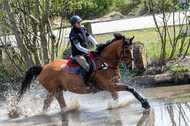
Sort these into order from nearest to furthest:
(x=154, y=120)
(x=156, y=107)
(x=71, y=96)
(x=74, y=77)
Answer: (x=154, y=120), (x=156, y=107), (x=74, y=77), (x=71, y=96)

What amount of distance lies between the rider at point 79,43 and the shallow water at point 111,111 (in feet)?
2.83

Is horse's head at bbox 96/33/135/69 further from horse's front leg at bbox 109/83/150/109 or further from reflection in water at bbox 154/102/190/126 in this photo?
reflection in water at bbox 154/102/190/126

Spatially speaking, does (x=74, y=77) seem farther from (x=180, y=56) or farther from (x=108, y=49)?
(x=180, y=56)

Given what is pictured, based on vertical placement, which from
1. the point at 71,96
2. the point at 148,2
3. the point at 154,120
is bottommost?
the point at 71,96

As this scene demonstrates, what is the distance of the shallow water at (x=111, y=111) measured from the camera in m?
6.11

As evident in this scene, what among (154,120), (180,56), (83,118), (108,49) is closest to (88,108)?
(83,118)

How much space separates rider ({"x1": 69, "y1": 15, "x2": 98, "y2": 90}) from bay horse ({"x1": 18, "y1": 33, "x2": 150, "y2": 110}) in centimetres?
24

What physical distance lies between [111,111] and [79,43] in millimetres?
1829

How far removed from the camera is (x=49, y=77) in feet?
26.3

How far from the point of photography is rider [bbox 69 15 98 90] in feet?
23.2

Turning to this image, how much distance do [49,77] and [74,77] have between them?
0.87 metres

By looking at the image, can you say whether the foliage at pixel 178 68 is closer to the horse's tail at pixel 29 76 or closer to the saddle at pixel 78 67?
the saddle at pixel 78 67

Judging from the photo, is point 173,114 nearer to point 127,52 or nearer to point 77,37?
point 127,52

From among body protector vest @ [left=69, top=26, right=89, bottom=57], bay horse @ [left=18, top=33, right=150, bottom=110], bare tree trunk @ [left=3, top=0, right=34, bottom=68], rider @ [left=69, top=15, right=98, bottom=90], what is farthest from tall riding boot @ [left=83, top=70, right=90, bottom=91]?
bare tree trunk @ [left=3, top=0, right=34, bottom=68]
